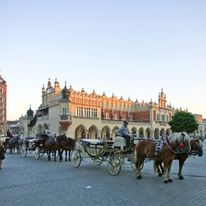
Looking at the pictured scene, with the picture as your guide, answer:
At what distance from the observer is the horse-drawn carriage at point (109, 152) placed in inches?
554

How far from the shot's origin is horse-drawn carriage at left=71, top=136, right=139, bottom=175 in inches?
554

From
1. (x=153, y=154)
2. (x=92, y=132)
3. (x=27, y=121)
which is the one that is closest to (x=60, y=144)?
(x=153, y=154)

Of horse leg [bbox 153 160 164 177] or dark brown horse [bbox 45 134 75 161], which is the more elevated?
dark brown horse [bbox 45 134 75 161]

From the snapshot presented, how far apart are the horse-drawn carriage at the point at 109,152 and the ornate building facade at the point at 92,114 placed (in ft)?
118

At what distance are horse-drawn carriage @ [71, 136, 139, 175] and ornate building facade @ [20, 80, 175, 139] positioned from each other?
35903mm

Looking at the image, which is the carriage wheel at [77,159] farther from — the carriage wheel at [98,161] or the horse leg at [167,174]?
the horse leg at [167,174]

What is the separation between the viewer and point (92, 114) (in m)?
65.6

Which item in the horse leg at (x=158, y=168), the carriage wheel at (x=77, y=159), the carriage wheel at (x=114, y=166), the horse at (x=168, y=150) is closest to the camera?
the horse at (x=168, y=150)

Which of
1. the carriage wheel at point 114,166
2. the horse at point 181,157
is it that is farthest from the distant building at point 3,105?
the horse at point 181,157

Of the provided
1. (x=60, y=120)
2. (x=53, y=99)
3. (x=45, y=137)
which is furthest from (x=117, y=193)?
(x=53, y=99)

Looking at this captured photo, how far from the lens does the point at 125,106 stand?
7806 cm

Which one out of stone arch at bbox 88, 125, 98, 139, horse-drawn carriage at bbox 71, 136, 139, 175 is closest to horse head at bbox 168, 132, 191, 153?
horse-drawn carriage at bbox 71, 136, 139, 175

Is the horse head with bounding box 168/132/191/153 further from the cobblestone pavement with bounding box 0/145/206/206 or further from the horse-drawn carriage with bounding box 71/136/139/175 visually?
the horse-drawn carriage with bounding box 71/136/139/175

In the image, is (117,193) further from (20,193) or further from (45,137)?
(45,137)
